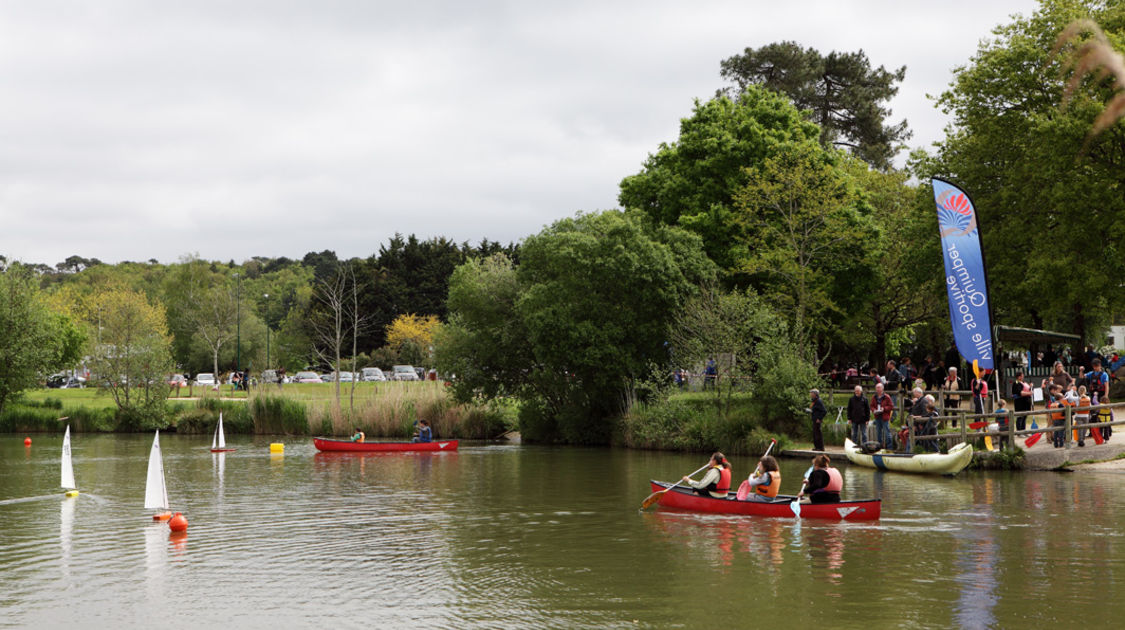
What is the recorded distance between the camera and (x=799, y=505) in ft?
69.4

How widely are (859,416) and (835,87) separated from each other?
41056 millimetres

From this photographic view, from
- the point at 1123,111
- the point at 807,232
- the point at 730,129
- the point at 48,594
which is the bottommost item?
the point at 48,594

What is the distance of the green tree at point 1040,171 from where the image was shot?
1371 inches

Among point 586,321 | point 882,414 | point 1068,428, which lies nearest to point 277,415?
point 586,321

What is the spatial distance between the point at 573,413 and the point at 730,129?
15.4 m

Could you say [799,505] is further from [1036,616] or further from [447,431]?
[447,431]

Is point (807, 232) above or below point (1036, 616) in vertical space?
above

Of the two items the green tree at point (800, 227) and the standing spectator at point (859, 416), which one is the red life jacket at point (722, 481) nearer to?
the standing spectator at point (859, 416)

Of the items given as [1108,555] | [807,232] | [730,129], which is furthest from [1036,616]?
[730,129]

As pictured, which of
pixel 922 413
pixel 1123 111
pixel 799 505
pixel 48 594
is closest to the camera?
pixel 1123 111

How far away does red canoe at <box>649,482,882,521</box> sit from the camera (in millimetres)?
20438

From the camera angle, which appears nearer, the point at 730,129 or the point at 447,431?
the point at 730,129

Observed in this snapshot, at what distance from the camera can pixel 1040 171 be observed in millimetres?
36188

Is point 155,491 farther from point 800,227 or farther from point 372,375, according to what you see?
point 372,375
